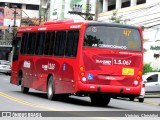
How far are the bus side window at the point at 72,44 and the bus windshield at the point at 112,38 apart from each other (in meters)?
0.50

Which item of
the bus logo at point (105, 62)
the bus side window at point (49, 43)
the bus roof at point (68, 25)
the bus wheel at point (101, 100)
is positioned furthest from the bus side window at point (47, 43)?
the bus logo at point (105, 62)

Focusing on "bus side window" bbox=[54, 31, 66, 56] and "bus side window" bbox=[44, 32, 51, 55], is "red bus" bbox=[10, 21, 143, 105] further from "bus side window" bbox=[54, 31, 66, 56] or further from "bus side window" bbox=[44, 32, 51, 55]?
"bus side window" bbox=[44, 32, 51, 55]

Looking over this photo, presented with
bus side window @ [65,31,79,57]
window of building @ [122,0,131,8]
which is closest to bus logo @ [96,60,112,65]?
bus side window @ [65,31,79,57]

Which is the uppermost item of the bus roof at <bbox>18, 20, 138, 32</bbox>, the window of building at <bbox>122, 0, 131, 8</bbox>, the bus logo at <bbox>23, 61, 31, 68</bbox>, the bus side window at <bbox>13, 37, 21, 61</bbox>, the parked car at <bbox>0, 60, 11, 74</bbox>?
the window of building at <bbox>122, 0, 131, 8</bbox>

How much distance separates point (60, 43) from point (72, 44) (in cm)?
116

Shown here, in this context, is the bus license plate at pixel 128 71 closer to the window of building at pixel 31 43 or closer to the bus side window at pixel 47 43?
the bus side window at pixel 47 43

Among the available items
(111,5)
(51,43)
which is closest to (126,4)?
(111,5)

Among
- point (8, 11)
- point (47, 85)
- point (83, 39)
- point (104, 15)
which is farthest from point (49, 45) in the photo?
point (8, 11)

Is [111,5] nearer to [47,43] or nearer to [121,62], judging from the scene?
[47,43]

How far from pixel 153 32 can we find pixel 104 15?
540 inches

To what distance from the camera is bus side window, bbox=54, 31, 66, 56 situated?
2080 centimetres

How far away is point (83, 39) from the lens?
19.3m

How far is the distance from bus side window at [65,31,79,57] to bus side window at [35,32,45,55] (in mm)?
2626

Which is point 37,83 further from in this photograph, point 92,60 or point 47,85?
point 92,60
